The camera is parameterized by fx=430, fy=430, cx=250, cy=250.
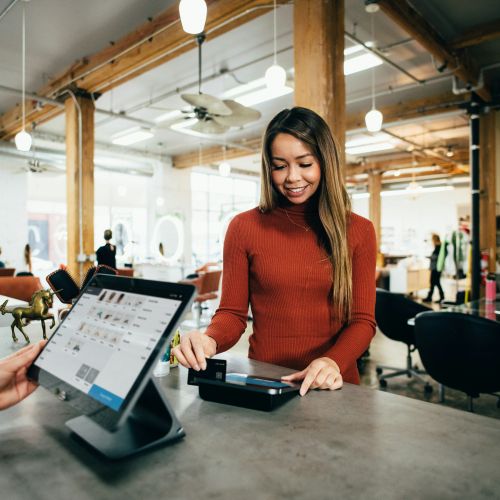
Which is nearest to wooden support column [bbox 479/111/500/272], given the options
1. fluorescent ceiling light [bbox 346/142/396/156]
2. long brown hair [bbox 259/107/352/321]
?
fluorescent ceiling light [bbox 346/142/396/156]

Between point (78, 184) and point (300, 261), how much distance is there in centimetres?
579

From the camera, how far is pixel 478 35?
5113mm

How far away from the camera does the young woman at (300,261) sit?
1298 mm

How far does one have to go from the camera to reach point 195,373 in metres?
1.02

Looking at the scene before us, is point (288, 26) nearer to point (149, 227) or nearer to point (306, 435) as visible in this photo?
point (306, 435)

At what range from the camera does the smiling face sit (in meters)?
1.29

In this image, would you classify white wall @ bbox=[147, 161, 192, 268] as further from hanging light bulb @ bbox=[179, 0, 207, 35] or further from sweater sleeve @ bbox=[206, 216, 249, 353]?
sweater sleeve @ bbox=[206, 216, 249, 353]

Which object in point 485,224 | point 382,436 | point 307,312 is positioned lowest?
point 382,436

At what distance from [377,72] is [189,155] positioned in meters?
6.75

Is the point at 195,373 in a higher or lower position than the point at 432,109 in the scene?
lower

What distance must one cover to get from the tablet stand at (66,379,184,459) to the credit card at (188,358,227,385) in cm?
20

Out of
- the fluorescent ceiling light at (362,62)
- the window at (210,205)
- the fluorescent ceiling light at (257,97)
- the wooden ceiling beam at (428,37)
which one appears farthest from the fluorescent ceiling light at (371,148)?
the fluorescent ceiling light at (362,62)

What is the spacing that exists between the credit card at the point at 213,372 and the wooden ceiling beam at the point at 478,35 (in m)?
5.59

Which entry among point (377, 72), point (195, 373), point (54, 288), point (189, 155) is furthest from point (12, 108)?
point (195, 373)
